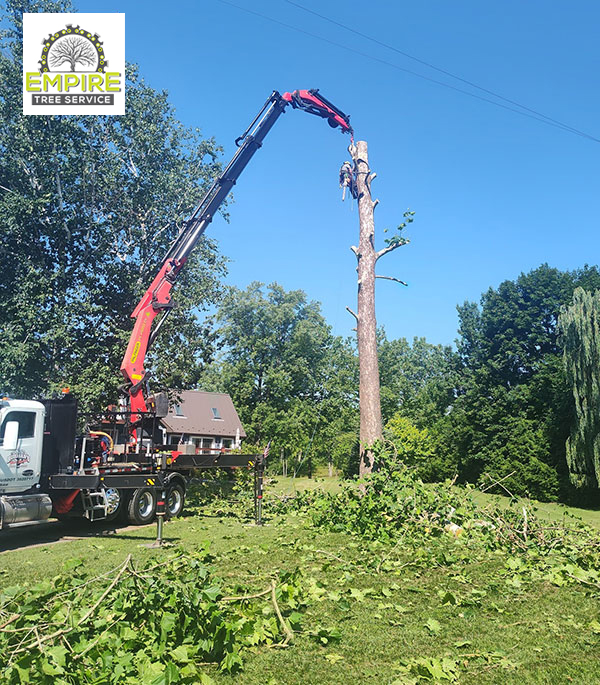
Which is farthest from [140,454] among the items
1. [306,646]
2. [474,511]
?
[306,646]

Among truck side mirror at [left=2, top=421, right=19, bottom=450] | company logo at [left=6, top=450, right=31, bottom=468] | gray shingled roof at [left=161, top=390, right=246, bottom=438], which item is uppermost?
gray shingled roof at [left=161, top=390, right=246, bottom=438]

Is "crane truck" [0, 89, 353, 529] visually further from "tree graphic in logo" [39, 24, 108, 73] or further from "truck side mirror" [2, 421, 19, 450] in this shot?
"tree graphic in logo" [39, 24, 108, 73]

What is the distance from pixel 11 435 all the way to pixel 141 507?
10.6ft

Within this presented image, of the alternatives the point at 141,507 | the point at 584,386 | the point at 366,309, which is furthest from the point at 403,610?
the point at 584,386

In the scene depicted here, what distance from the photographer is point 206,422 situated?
51062mm

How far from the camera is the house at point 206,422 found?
49.3 metres

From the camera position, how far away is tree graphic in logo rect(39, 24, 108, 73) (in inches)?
629

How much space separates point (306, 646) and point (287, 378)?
155 feet

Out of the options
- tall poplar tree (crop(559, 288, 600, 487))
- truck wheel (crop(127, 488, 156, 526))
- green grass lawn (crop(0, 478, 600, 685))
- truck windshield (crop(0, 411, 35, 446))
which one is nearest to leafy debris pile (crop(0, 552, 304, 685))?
green grass lawn (crop(0, 478, 600, 685))

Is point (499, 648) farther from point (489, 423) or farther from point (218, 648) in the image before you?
point (489, 423)

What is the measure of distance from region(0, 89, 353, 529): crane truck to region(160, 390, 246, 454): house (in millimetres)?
33954

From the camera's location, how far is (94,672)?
3555 millimetres

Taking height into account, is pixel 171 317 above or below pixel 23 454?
above

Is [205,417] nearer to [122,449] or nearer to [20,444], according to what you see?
[122,449]
